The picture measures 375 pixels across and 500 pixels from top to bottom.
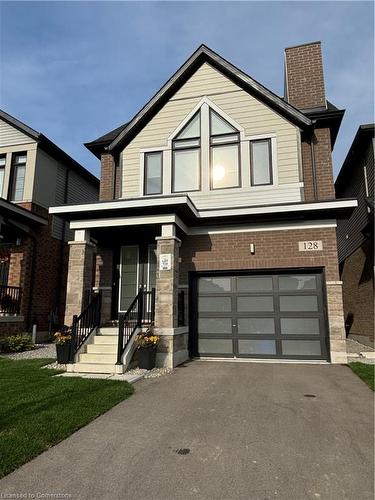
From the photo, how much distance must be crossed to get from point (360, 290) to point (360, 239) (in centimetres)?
182

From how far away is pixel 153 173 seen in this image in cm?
1171

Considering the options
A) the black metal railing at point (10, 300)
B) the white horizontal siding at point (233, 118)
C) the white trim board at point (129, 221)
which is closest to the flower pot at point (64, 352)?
the white trim board at point (129, 221)

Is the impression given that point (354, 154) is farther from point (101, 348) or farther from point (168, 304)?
point (101, 348)

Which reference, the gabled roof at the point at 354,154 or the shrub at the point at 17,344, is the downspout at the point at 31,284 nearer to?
the shrub at the point at 17,344

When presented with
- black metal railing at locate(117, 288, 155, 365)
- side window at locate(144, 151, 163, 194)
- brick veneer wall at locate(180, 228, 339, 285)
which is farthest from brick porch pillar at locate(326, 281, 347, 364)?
side window at locate(144, 151, 163, 194)

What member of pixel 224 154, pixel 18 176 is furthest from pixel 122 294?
pixel 18 176

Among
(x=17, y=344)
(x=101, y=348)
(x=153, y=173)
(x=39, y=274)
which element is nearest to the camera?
(x=101, y=348)

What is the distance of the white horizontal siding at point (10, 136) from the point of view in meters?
14.6

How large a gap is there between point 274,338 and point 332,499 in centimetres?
690

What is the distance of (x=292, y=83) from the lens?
12.4 m

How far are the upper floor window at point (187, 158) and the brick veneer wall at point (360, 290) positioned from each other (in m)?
6.02

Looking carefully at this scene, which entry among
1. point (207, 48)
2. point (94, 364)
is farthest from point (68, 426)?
point (207, 48)

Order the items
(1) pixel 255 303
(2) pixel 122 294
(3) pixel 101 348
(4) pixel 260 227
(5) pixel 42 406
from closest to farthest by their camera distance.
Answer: (5) pixel 42 406 → (3) pixel 101 348 → (1) pixel 255 303 → (4) pixel 260 227 → (2) pixel 122 294

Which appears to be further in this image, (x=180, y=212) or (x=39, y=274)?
(x=39, y=274)
